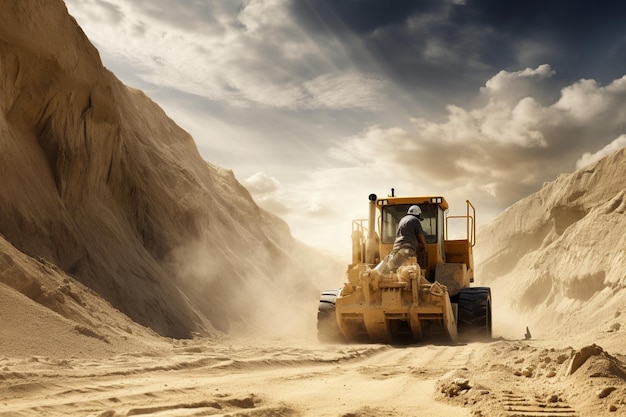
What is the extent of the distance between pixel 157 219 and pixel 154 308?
527cm

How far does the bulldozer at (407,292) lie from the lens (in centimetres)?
1320

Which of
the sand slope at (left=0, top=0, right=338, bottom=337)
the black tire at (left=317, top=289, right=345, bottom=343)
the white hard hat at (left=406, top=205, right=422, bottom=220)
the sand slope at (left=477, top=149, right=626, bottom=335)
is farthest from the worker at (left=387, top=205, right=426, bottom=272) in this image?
the sand slope at (left=477, top=149, right=626, bottom=335)

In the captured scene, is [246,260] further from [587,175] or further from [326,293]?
[587,175]

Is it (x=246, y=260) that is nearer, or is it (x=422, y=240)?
(x=422, y=240)

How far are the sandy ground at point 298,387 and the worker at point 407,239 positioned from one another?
17.7 feet

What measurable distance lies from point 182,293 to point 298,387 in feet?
33.7

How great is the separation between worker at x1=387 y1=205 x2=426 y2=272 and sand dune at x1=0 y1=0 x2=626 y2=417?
8.27 feet

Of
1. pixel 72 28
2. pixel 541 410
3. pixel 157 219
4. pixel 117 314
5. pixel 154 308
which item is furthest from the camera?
pixel 157 219

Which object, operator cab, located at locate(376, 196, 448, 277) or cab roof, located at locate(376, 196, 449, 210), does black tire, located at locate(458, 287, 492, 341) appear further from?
cab roof, located at locate(376, 196, 449, 210)

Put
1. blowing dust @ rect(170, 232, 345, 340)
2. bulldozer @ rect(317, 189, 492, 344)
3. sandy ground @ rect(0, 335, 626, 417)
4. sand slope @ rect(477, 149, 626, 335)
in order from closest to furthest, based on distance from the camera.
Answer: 1. sandy ground @ rect(0, 335, 626, 417)
2. bulldozer @ rect(317, 189, 492, 344)
3. blowing dust @ rect(170, 232, 345, 340)
4. sand slope @ rect(477, 149, 626, 335)

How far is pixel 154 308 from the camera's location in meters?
14.4

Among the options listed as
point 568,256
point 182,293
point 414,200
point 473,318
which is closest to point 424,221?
point 414,200

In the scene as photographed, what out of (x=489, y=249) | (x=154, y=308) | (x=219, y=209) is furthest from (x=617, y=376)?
(x=489, y=249)

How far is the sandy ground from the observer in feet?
17.6
